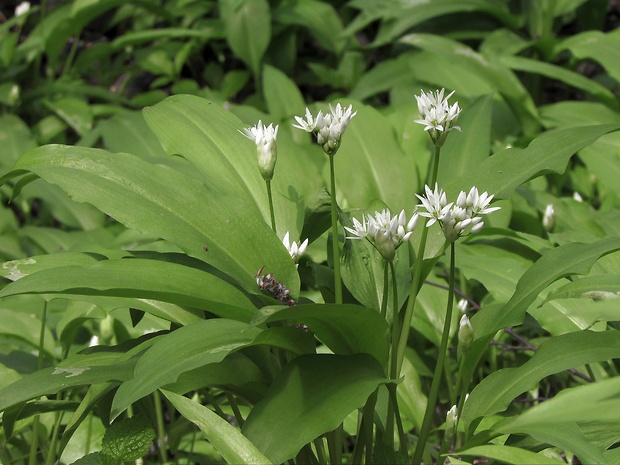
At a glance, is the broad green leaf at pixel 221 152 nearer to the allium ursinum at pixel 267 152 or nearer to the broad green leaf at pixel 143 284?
the allium ursinum at pixel 267 152

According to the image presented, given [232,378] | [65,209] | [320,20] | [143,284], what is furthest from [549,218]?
[320,20]

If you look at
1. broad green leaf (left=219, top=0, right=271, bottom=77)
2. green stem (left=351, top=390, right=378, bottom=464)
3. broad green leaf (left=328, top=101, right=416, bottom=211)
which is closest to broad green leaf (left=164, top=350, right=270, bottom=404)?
green stem (left=351, top=390, right=378, bottom=464)

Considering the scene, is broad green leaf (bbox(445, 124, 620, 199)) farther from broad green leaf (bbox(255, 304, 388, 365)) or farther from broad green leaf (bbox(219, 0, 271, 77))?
broad green leaf (bbox(219, 0, 271, 77))

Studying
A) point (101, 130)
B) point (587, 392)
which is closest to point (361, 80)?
point (101, 130)

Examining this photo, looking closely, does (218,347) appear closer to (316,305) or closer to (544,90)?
(316,305)

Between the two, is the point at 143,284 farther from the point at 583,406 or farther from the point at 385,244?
the point at 583,406

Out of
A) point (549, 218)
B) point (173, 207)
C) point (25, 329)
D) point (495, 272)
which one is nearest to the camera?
point (173, 207)
